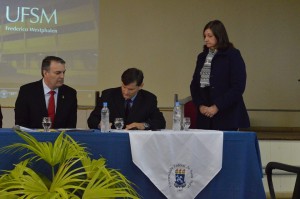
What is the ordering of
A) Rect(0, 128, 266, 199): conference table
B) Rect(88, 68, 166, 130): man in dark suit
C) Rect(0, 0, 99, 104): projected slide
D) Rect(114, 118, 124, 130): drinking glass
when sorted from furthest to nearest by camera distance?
Rect(0, 0, 99, 104): projected slide
Rect(88, 68, 166, 130): man in dark suit
Rect(114, 118, 124, 130): drinking glass
Rect(0, 128, 266, 199): conference table

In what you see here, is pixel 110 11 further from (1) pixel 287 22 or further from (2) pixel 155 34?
(1) pixel 287 22

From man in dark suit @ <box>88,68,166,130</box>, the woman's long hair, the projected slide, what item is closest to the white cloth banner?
man in dark suit @ <box>88,68,166,130</box>

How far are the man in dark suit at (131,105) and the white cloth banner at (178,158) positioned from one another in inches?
18.5

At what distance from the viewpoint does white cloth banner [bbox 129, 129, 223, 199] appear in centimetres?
320

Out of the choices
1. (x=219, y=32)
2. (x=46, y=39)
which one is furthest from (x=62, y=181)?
(x=46, y=39)

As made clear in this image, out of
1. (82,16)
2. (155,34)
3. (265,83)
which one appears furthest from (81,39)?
(265,83)

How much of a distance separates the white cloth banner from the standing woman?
21.9 inches

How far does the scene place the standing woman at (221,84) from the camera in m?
3.86

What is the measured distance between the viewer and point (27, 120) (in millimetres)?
3924

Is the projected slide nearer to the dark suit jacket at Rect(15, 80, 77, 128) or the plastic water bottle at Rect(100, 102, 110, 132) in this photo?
the dark suit jacket at Rect(15, 80, 77, 128)

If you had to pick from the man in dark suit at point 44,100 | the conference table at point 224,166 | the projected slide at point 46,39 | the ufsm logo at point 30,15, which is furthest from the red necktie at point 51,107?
the ufsm logo at point 30,15

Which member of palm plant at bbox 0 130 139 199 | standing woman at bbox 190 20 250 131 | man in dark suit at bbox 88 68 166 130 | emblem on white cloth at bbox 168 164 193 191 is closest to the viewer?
palm plant at bbox 0 130 139 199

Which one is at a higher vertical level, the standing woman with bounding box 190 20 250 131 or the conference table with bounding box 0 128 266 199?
the standing woman with bounding box 190 20 250 131

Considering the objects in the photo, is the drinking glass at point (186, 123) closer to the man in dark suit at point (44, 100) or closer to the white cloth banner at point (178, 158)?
the white cloth banner at point (178, 158)
